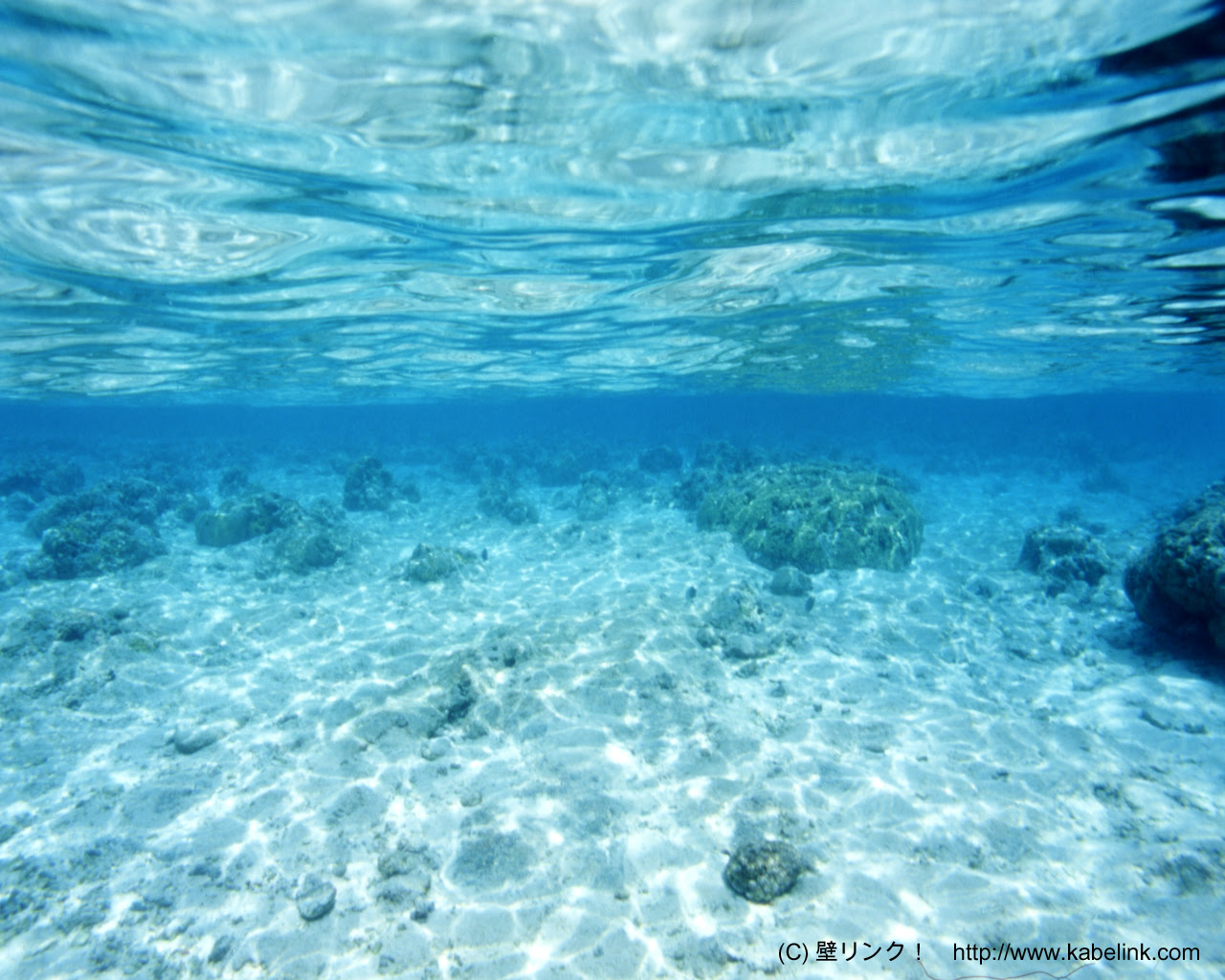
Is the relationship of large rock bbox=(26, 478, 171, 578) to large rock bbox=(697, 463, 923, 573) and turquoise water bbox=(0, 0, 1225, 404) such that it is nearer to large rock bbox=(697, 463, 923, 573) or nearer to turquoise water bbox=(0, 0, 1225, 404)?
turquoise water bbox=(0, 0, 1225, 404)

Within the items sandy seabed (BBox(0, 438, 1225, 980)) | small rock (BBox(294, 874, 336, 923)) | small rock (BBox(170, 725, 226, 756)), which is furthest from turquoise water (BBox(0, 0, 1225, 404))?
small rock (BBox(294, 874, 336, 923))

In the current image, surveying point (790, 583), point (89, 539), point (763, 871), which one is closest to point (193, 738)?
point (763, 871)

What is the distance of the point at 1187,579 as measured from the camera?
873 centimetres

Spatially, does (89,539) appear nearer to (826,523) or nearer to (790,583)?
(790,583)

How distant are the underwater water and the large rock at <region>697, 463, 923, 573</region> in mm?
115

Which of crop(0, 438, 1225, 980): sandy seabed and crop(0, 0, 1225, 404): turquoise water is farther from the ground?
crop(0, 0, 1225, 404): turquoise water

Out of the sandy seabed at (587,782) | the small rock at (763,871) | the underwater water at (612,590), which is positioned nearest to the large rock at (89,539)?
the underwater water at (612,590)

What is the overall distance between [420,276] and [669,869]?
12.6 meters

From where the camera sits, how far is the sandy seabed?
471 centimetres

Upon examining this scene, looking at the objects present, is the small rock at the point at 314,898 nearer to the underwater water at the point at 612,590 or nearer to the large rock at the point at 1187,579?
the underwater water at the point at 612,590

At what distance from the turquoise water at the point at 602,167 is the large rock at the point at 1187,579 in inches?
210

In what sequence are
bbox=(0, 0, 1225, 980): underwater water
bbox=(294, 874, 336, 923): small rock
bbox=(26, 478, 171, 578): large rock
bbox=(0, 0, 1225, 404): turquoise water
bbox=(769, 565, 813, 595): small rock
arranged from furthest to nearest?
bbox=(26, 478, 171, 578): large rock, bbox=(769, 565, 813, 595): small rock, bbox=(0, 0, 1225, 404): turquoise water, bbox=(0, 0, 1225, 980): underwater water, bbox=(294, 874, 336, 923): small rock

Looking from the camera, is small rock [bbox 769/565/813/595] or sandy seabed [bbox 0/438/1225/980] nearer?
sandy seabed [bbox 0/438/1225/980]

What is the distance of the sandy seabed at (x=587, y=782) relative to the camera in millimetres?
4711
